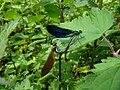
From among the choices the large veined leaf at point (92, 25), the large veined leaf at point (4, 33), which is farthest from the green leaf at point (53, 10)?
the large veined leaf at point (4, 33)

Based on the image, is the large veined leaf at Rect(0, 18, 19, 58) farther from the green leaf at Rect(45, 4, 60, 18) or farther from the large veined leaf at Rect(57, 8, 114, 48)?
the green leaf at Rect(45, 4, 60, 18)

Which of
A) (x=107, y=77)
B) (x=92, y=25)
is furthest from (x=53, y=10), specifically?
(x=107, y=77)

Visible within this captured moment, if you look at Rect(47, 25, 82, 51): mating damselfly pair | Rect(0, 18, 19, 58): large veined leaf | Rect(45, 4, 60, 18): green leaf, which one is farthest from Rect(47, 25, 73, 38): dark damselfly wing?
Rect(45, 4, 60, 18): green leaf

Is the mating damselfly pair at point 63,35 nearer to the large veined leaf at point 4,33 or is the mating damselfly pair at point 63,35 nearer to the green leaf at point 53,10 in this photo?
the large veined leaf at point 4,33

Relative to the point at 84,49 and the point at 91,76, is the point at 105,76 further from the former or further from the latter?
the point at 84,49

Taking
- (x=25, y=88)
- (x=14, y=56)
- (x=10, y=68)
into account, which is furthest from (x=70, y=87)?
(x=14, y=56)

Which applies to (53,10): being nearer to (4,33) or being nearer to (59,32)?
(59,32)
